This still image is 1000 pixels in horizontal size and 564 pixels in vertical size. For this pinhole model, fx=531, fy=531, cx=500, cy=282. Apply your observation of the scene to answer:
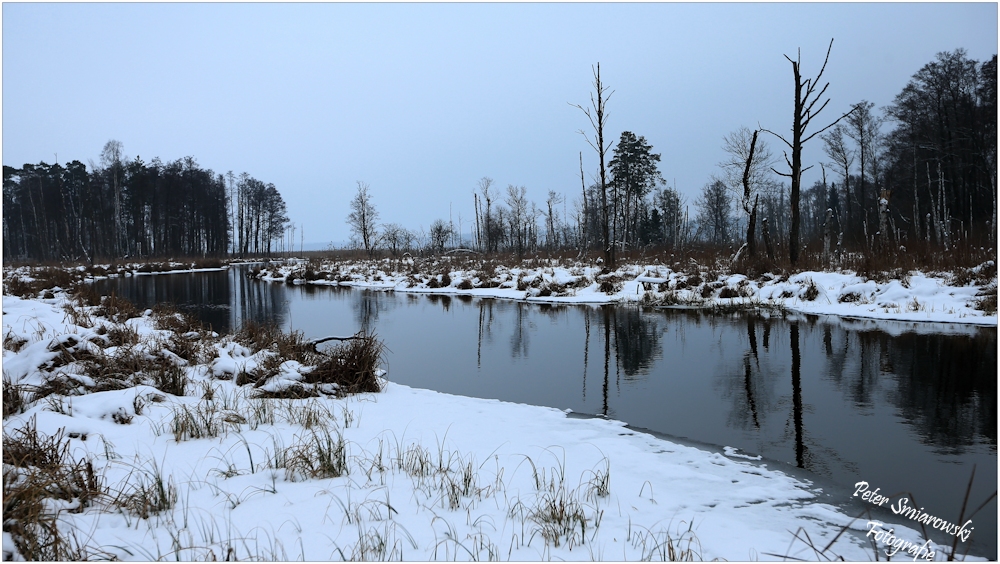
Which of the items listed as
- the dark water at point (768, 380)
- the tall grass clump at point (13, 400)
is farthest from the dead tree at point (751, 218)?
the tall grass clump at point (13, 400)

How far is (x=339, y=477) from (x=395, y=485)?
0.47 m

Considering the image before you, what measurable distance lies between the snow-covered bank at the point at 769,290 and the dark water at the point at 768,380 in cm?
123

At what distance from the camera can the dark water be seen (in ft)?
14.9

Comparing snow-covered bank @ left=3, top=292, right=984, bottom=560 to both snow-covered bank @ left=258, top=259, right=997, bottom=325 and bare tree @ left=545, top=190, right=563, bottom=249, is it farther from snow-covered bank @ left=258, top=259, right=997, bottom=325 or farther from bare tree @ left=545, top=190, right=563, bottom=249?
bare tree @ left=545, top=190, right=563, bottom=249

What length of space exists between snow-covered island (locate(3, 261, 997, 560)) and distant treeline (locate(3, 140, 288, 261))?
52192mm

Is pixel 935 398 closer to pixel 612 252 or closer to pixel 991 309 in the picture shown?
pixel 991 309

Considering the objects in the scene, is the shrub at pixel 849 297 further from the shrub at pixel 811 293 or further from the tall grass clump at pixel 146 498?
the tall grass clump at pixel 146 498

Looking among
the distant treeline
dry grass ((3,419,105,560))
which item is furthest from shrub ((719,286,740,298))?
the distant treeline

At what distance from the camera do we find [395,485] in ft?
12.9

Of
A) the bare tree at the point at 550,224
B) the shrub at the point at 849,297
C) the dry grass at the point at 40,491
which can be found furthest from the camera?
the bare tree at the point at 550,224

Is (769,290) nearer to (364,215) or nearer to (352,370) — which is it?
(352,370)

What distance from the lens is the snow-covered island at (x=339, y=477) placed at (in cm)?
309

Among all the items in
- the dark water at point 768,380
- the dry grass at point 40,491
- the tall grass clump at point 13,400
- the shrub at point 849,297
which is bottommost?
the dark water at point 768,380

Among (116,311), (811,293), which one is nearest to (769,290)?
(811,293)
